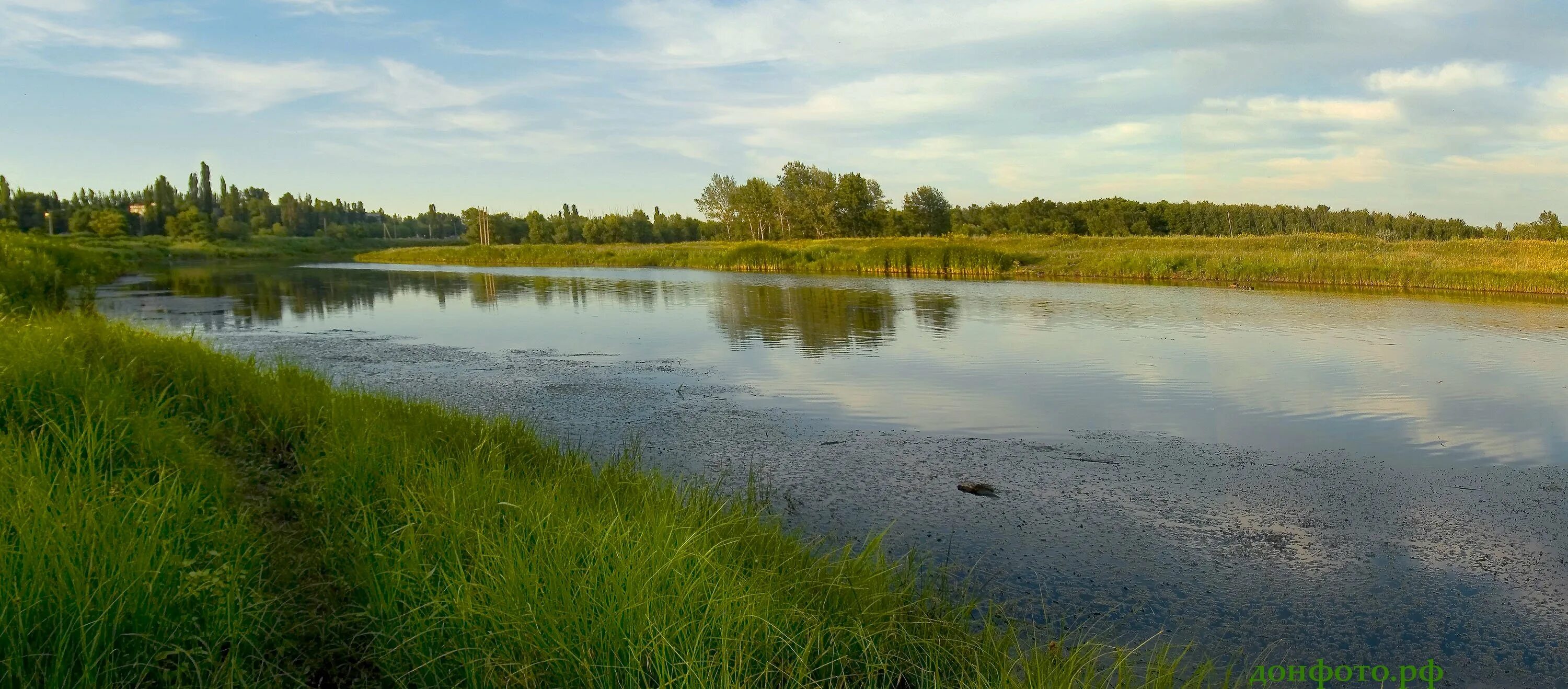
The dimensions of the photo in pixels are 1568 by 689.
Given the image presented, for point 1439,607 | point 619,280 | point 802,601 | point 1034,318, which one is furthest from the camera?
point 619,280

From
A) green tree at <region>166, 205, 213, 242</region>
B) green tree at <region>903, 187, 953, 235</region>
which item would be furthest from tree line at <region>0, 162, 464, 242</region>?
green tree at <region>903, 187, 953, 235</region>

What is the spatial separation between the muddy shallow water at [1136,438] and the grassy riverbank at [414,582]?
1070 mm

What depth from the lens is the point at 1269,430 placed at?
8.60m

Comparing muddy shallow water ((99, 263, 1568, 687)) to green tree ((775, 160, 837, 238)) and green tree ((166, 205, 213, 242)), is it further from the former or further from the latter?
green tree ((166, 205, 213, 242))

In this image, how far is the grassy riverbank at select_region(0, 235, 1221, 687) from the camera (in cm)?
285

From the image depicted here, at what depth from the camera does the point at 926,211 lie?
78500 millimetres

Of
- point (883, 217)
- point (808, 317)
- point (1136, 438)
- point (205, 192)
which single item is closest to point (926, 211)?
point (883, 217)

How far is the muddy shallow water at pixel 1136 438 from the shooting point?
15.5 ft

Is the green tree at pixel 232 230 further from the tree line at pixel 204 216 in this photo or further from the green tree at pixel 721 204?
the green tree at pixel 721 204

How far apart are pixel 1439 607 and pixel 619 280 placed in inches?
1347

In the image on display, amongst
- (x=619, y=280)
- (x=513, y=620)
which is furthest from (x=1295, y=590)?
(x=619, y=280)

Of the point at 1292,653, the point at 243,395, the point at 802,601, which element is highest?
the point at 243,395

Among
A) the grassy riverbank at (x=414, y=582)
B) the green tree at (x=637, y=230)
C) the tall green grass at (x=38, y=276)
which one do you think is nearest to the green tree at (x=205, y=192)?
the green tree at (x=637, y=230)

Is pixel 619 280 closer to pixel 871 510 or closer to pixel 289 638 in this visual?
pixel 871 510
